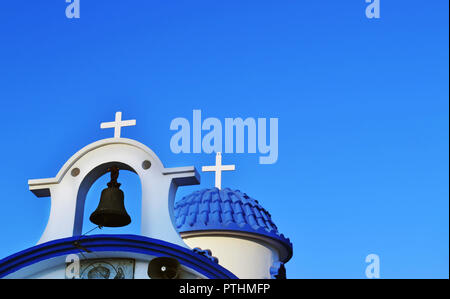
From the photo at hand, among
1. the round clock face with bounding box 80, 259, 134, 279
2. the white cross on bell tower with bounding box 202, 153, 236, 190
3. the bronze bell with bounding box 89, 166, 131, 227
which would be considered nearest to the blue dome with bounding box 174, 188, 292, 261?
the white cross on bell tower with bounding box 202, 153, 236, 190

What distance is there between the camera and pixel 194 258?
38.1 ft

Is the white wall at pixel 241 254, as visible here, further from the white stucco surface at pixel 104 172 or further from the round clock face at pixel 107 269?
the round clock face at pixel 107 269

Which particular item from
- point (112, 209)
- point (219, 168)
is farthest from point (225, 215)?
point (112, 209)

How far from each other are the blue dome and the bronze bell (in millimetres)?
4294

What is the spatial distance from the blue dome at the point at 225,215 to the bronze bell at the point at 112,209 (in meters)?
4.29

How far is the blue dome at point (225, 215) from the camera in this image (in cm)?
1689

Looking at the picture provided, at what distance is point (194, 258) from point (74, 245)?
2.01m

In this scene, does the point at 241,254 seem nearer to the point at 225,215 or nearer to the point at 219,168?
the point at 225,215

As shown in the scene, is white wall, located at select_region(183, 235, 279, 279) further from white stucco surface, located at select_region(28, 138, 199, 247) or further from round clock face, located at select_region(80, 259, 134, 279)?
round clock face, located at select_region(80, 259, 134, 279)

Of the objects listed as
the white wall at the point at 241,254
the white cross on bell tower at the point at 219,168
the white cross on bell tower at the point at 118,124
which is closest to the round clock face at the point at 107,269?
the white cross on bell tower at the point at 118,124

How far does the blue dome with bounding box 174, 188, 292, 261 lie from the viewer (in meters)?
16.9

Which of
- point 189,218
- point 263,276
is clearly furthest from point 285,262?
point 189,218

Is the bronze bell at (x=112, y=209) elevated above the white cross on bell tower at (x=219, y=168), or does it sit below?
below
